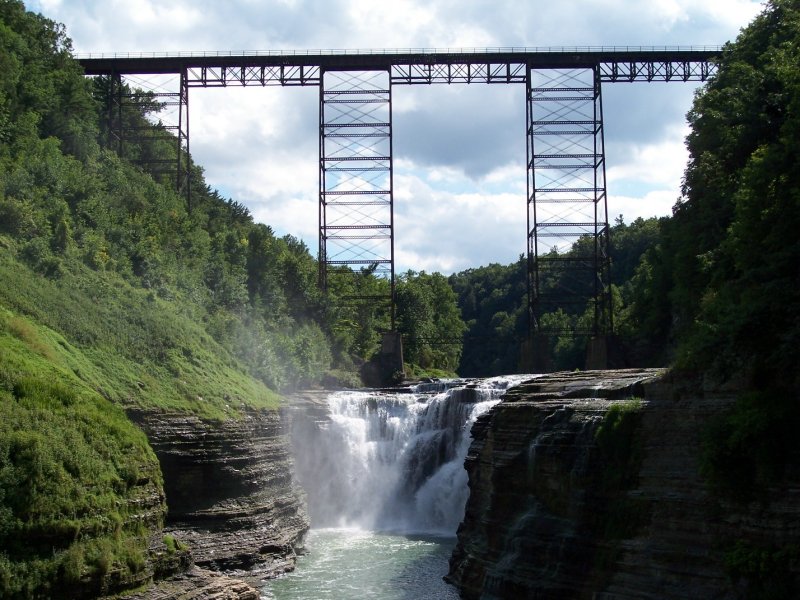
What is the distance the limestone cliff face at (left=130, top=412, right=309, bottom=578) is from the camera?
2931 centimetres

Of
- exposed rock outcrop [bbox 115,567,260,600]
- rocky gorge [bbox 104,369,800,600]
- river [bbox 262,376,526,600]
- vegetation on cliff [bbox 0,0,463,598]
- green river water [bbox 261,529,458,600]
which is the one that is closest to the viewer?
rocky gorge [bbox 104,369,800,600]

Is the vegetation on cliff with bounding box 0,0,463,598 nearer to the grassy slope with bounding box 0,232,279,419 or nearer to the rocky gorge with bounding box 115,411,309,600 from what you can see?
the grassy slope with bounding box 0,232,279,419

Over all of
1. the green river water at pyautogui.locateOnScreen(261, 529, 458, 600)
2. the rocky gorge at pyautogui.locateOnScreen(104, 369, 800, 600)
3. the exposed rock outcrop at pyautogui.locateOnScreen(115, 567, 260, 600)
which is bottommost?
the green river water at pyautogui.locateOnScreen(261, 529, 458, 600)

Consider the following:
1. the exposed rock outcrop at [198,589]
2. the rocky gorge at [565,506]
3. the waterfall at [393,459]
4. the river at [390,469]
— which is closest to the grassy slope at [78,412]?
the exposed rock outcrop at [198,589]

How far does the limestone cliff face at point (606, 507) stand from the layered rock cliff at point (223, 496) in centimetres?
627

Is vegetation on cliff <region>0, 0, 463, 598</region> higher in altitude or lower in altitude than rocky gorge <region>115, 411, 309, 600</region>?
higher

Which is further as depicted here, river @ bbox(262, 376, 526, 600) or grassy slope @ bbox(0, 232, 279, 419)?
river @ bbox(262, 376, 526, 600)

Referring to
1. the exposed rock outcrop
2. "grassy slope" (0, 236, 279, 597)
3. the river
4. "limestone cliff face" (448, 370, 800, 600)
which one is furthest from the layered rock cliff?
"limestone cliff face" (448, 370, 800, 600)

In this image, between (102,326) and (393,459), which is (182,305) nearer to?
(102,326)

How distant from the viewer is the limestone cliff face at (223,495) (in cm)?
2931

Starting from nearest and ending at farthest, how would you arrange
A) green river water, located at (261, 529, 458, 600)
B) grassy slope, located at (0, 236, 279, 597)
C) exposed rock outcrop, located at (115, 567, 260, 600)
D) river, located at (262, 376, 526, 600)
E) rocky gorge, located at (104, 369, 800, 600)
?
rocky gorge, located at (104, 369, 800, 600)
grassy slope, located at (0, 236, 279, 597)
exposed rock outcrop, located at (115, 567, 260, 600)
green river water, located at (261, 529, 458, 600)
river, located at (262, 376, 526, 600)

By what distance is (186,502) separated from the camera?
2973 cm

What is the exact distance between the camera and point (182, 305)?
4212 cm

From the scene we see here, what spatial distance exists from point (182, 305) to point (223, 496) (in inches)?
526
